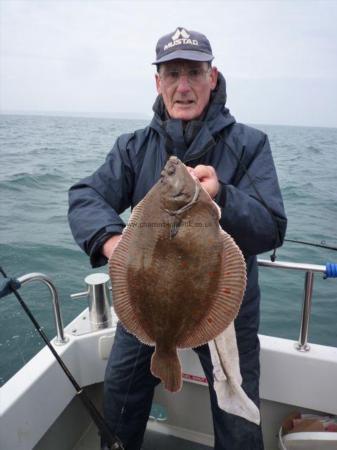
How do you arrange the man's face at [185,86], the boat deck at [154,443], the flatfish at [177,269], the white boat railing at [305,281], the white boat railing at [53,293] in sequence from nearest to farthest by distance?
the flatfish at [177,269] → the white boat railing at [53,293] → the man's face at [185,86] → the white boat railing at [305,281] → the boat deck at [154,443]

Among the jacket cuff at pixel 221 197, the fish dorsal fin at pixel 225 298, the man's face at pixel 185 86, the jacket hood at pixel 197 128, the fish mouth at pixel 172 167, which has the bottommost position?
the fish dorsal fin at pixel 225 298

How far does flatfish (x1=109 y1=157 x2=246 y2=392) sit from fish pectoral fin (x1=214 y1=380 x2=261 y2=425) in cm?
47

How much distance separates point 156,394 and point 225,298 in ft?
6.91

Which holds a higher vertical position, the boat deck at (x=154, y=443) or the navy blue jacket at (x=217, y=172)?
the navy blue jacket at (x=217, y=172)

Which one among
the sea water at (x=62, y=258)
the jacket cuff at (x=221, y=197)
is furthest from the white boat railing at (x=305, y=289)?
the sea water at (x=62, y=258)

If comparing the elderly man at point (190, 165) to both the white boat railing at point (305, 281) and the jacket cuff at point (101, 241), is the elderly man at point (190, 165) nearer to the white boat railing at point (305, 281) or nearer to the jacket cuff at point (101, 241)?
the jacket cuff at point (101, 241)

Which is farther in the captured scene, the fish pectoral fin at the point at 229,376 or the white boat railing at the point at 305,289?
the white boat railing at the point at 305,289

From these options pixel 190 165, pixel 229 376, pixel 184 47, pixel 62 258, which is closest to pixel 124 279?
pixel 229 376

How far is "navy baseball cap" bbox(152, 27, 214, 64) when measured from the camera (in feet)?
8.34

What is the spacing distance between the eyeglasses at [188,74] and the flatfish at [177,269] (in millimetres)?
1036

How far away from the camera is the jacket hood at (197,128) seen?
2582mm

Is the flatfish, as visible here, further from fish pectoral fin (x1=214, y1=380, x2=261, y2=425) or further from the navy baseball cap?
the navy baseball cap

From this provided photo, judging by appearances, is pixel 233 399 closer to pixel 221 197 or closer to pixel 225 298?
pixel 225 298

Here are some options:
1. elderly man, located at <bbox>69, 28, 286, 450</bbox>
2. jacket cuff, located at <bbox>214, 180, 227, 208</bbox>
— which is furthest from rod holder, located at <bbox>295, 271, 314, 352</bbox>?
jacket cuff, located at <bbox>214, 180, 227, 208</bbox>
